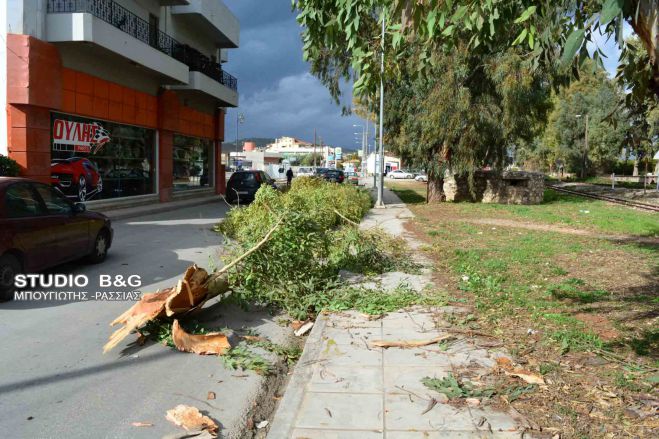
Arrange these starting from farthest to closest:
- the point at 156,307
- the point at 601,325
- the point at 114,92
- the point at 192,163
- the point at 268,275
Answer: the point at 192,163
the point at 114,92
the point at 268,275
the point at 601,325
the point at 156,307

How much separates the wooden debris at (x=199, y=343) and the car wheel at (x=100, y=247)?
4.67 metres

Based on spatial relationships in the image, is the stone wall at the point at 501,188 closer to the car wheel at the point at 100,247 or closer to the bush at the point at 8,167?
the bush at the point at 8,167

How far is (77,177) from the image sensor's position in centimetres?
1831

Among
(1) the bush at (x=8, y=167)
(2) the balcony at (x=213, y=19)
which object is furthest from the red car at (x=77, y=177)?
(2) the balcony at (x=213, y=19)

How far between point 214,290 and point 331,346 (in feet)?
6.34

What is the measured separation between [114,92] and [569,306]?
18260mm

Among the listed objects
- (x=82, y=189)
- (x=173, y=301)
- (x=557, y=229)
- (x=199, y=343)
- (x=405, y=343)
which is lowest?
(x=199, y=343)

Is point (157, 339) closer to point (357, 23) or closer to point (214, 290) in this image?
point (214, 290)

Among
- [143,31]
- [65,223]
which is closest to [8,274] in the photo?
[65,223]

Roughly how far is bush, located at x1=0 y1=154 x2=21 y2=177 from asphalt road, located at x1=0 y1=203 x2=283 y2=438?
30.7 ft

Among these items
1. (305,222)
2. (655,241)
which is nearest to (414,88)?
(655,241)

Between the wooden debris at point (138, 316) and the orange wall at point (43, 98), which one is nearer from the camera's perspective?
the wooden debris at point (138, 316)

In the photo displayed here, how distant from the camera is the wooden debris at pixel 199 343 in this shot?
18.0 ft

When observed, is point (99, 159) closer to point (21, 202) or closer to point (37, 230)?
point (21, 202)
